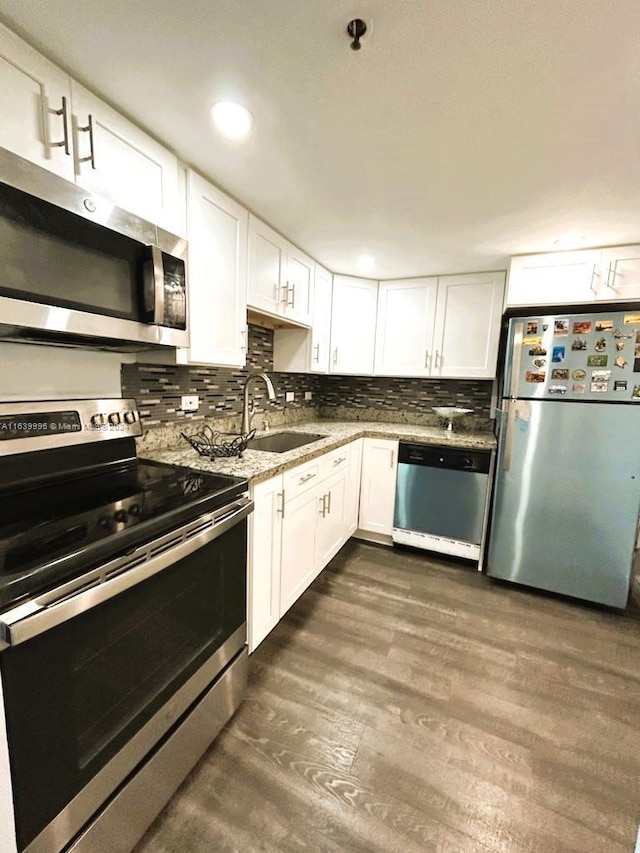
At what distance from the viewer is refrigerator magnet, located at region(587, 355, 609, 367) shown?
2.02 m

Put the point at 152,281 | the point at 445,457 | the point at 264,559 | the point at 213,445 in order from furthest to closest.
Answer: the point at 445,457 < the point at 213,445 < the point at 264,559 < the point at 152,281

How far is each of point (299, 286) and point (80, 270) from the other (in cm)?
155

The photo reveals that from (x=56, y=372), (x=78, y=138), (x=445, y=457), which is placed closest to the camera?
(x=78, y=138)

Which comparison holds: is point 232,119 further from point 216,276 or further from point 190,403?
point 190,403

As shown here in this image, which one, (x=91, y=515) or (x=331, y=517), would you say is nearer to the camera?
(x=91, y=515)

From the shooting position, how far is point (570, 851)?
1023mm

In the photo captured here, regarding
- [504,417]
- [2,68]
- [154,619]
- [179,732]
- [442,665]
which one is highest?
[2,68]

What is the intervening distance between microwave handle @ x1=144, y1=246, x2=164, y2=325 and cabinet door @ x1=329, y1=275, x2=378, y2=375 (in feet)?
6.09

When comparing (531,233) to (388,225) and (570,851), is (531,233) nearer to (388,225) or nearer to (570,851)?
(388,225)

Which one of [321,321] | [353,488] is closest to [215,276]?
[321,321]

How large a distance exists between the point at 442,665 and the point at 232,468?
4.47 ft

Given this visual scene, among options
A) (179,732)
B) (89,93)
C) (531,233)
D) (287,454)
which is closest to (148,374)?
(287,454)

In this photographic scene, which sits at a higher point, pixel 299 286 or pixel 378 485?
pixel 299 286

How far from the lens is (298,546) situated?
6.13 feet
